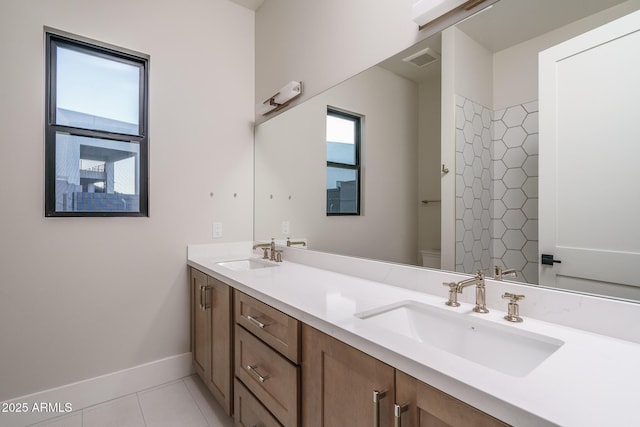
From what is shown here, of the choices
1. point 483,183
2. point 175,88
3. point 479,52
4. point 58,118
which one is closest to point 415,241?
point 483,183

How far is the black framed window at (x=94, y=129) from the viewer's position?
180 centimetres

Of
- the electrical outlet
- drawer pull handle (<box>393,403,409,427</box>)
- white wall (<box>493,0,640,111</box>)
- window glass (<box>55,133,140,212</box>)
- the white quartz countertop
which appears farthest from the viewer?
the electrical outlet

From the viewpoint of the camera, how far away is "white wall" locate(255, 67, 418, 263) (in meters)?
1.43

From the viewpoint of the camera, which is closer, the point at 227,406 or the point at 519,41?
the point at 519,41

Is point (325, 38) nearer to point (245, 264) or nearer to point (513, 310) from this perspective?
point (245, 264)

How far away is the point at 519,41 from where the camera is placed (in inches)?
40.6

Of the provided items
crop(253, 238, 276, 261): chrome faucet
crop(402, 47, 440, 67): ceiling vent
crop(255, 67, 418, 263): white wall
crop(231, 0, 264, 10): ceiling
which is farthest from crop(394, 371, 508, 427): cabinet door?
crop(231, 0, 264, 10): ceiling

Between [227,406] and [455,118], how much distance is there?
5.88 feet

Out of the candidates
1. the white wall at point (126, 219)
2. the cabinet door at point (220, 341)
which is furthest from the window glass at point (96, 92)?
the cabinet door at point (220, 341)

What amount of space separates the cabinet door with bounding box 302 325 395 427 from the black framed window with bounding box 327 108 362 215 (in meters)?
0.91

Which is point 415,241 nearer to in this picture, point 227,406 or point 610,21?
point 610,21

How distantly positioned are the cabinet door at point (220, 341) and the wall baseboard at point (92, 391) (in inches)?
18.8

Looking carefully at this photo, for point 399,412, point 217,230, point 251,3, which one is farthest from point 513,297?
point 251,3

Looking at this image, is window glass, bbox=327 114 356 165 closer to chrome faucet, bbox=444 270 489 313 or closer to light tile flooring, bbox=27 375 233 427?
chrome faucet, bbox=444 270 489 313
